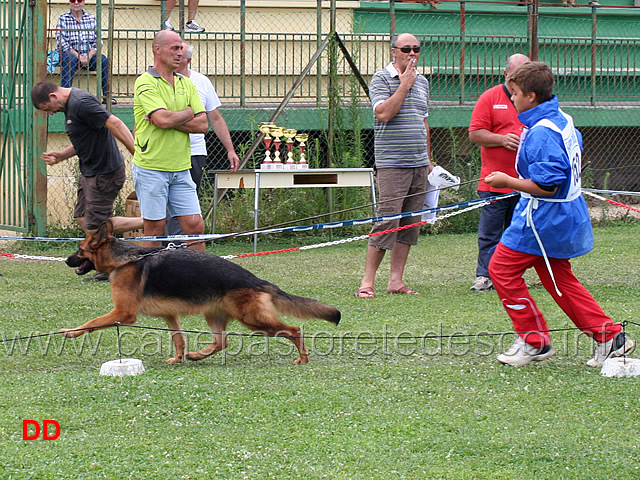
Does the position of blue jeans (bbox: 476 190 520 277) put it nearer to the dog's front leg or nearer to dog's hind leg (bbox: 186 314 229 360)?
dog's hind leg (bbox: 186 314 229 360)

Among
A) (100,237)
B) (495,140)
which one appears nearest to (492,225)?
(495,140)

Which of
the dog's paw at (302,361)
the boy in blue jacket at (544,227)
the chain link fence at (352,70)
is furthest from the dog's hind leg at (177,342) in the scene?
the chain link fence at (352,70)

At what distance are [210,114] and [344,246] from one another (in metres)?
3.08

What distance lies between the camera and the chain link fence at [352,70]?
478 inches

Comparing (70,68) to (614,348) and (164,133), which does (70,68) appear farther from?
(614,348)

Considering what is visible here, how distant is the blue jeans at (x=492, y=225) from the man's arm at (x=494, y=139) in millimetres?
528

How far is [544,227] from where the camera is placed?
4.85 m

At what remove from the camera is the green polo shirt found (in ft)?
23.4

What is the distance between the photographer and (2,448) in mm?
3686

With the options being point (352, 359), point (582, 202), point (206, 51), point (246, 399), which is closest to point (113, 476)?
point (246, 399)

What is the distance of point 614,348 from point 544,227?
828 mm

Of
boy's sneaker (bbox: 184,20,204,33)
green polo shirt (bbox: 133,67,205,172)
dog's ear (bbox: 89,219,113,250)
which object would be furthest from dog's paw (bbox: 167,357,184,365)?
boy's sneaker (bbox: 184,20,204,33)

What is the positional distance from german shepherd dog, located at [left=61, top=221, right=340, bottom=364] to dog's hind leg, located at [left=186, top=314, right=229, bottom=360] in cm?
6

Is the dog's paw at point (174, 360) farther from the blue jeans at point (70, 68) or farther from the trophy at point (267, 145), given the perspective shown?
the blue jeans at point (70, 68)
